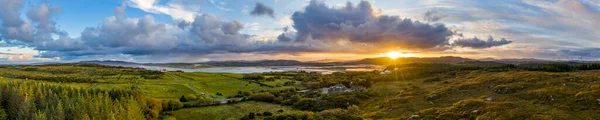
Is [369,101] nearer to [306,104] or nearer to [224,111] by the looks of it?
[306,104]

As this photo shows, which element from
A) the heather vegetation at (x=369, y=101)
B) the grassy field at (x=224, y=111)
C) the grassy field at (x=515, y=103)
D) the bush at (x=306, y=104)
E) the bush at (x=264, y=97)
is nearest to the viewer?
the grassy field at (x=515, y=103)

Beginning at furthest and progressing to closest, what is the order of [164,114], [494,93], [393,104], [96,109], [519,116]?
[164,114]
[393,104]
[494,93]
[96,109]
[519,116]

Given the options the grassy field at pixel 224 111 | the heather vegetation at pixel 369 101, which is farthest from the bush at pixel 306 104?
the grassy field at pixel 224 111

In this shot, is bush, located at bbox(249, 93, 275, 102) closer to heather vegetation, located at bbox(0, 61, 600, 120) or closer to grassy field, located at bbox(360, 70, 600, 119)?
heather vegetation, located at bbox(0, 61, 600, 120)

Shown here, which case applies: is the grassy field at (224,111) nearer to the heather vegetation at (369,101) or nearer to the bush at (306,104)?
the heather vegetation at (369,101)

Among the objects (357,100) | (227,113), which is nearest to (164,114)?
(227,113)

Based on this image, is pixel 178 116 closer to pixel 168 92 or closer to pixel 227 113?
pixel 227 113

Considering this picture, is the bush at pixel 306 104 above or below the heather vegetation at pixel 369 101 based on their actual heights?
below

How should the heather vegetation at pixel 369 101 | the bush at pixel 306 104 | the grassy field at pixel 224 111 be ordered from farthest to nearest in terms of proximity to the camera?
the bush at pixel 306 104 < the grassy field at pixel 224 111 < the heather vegetation at pixel 369 101
